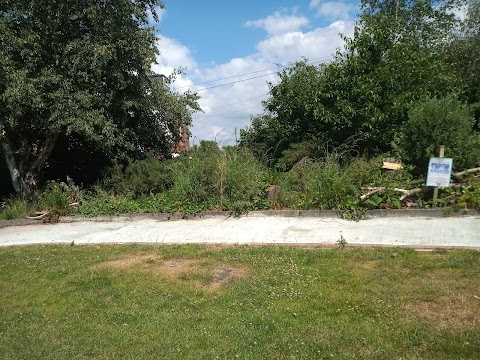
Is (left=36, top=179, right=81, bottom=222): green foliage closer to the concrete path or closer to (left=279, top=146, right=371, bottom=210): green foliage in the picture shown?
the concrete path

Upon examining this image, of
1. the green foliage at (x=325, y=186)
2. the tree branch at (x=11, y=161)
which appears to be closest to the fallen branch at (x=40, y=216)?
the tree branch at (x=11, y=161)

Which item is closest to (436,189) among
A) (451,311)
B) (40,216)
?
(451,311)

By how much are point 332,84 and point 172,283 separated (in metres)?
9.07

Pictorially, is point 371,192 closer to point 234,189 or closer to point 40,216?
point 234,189

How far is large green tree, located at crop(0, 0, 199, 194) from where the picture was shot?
10.1 meters

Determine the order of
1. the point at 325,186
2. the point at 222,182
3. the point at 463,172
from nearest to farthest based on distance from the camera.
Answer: the point at 463,172
the point at 325,186
the point at 222,182

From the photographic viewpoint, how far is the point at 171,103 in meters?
13.4

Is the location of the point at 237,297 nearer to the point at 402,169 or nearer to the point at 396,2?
the point at 402,169

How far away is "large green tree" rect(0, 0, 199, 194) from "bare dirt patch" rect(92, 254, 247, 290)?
4824mm

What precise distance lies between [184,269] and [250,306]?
66.9 inches

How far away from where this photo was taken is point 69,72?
419 inches

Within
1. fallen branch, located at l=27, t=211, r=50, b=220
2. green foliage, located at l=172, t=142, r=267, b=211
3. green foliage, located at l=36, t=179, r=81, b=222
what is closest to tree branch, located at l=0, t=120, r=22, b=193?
green foliage, located at l=36, t=179, r=81, b=222

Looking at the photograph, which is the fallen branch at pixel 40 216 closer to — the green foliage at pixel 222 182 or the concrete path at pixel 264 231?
the concrete path at pixel 264 231

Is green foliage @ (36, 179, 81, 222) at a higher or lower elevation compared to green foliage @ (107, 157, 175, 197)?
lower
